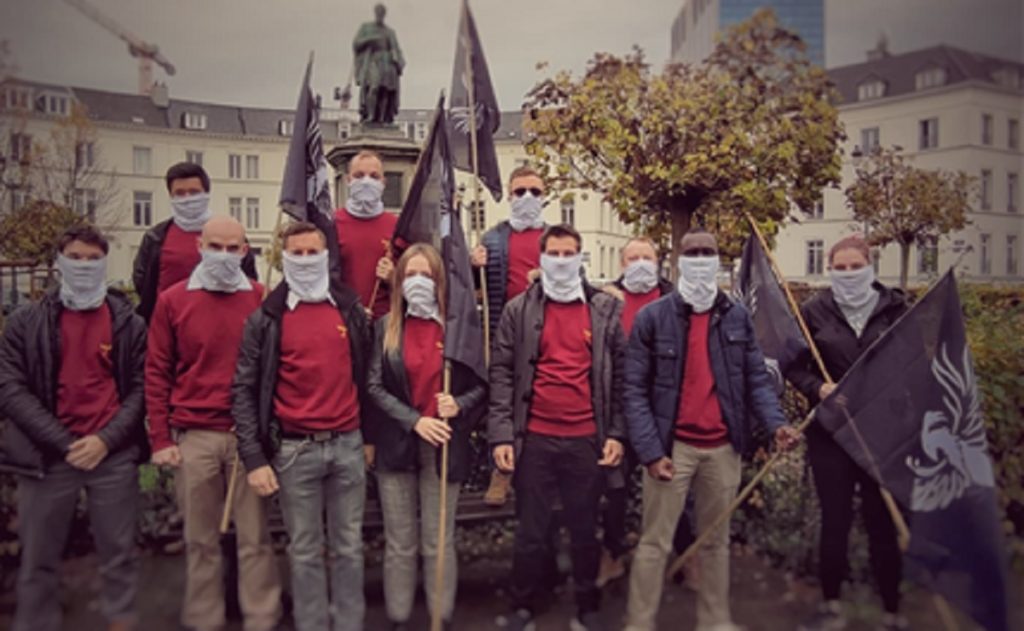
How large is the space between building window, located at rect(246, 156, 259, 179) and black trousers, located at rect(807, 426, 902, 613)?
12.6 metres

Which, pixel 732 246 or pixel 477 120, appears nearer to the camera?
pixel 477 120

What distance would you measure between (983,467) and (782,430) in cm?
109

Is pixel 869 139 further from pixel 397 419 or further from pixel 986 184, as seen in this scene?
pixel 397 419

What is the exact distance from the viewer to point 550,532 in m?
4.82

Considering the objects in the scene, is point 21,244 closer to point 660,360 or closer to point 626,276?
point 626,276

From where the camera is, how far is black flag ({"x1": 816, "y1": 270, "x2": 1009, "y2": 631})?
443 centimetres

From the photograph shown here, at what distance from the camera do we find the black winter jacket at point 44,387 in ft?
13.9

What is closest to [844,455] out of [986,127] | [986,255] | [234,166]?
[986,127]

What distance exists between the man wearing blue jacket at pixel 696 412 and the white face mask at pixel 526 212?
1.25 meters

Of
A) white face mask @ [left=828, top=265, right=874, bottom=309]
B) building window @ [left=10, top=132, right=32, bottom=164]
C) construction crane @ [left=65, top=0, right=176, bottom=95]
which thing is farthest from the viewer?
building window @ [left=10, top=132, right=32, bottom=164]

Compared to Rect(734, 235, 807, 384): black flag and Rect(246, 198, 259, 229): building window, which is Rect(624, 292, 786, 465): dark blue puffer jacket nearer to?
Rect(734, 235, 807, 384): black flag

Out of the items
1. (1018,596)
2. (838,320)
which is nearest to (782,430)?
(838,320)

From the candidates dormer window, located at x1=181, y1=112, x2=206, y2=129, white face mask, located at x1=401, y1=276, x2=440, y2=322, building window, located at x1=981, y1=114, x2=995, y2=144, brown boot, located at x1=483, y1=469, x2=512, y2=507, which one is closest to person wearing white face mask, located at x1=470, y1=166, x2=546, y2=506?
brown boot, located at x1=483, y1=469, x2=512, y2=507

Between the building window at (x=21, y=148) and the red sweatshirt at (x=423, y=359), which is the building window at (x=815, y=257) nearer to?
the red sweatshirt at (x=423, y=359)
